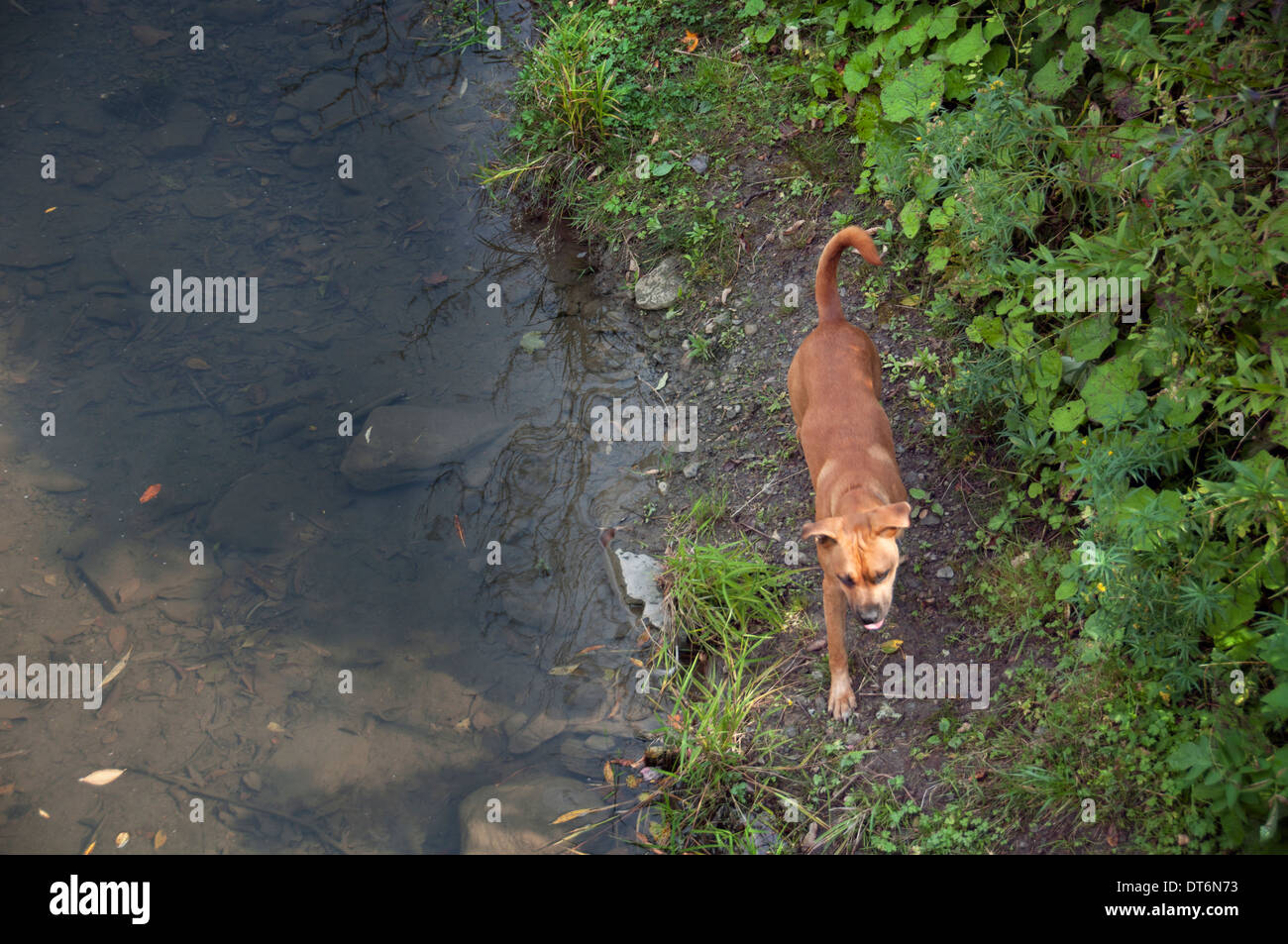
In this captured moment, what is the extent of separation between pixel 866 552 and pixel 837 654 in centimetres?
74

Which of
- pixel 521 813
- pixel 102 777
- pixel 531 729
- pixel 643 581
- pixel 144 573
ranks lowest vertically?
pixel 521 813

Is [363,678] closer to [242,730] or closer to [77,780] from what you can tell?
[242,730]

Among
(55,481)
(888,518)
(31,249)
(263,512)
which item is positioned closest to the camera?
(888,518)

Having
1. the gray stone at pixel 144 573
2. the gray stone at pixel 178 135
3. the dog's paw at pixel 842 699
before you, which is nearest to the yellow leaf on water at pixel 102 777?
the gray stone at pixel 144 573

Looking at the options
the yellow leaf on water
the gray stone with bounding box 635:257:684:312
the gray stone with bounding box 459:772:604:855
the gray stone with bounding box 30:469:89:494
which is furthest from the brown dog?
the gray stone with bounding box 30:469:89:494

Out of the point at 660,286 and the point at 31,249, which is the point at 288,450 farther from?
the point at 31,249

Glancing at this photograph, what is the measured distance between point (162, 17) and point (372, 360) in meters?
4.55

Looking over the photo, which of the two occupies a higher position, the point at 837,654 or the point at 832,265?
the point at 832,265

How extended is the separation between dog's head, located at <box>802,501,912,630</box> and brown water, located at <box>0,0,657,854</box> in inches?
58.3

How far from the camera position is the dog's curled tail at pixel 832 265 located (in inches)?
151

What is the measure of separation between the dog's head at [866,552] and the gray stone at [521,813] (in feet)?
5.70

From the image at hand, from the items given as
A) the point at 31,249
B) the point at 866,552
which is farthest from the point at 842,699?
the point at 31,249

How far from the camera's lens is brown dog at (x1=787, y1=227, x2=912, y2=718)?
11.0 feet

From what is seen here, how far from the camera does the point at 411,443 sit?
535cm
